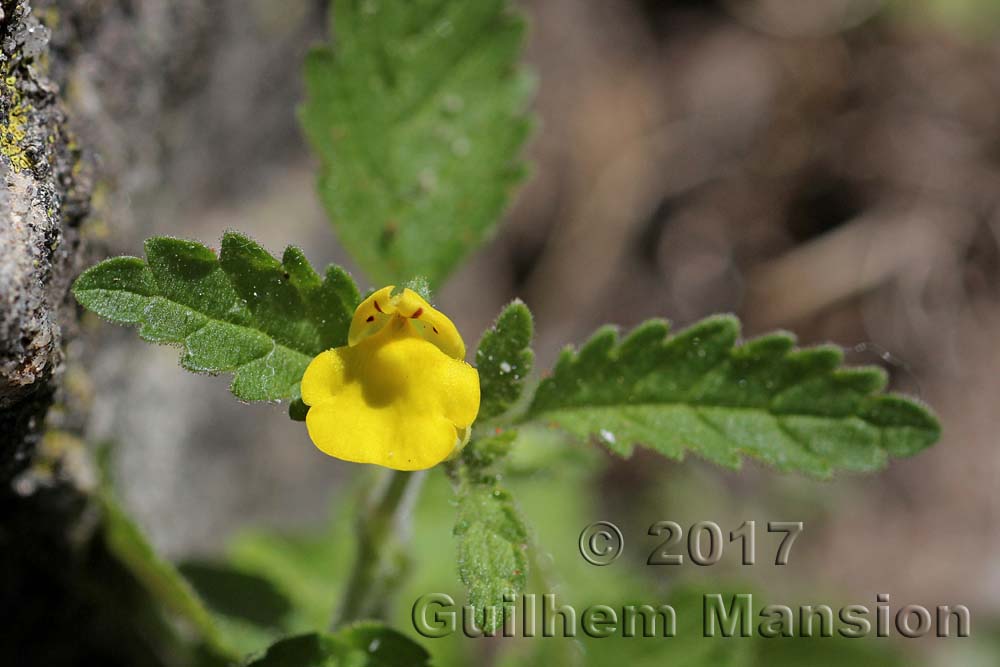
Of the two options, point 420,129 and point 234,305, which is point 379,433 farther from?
point 420,129

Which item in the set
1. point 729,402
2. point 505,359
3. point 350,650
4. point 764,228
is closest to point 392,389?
point 505,359

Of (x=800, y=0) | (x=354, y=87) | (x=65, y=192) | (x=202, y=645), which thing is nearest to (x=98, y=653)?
(x=202, y=645)

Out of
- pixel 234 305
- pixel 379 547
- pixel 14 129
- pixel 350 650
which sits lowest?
pixel 350 650

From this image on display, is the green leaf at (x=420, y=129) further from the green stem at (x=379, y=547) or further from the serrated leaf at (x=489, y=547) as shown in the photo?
the serrated leaf at (x=489, y=547)

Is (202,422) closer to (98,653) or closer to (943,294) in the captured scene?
(98,653)

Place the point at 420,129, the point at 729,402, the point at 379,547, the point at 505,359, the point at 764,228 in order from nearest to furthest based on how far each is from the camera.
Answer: the point at 505,359, the point at 729,402, the point at 379,547, the point at 420,129, the point at 764,228

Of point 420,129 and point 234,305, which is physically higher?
point 420,129
